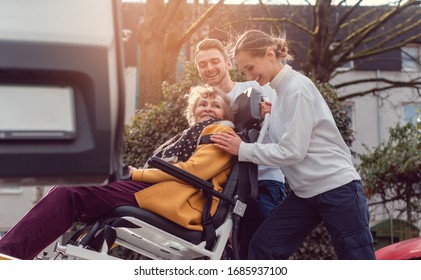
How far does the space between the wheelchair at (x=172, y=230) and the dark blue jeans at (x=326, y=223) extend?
124 millimetres

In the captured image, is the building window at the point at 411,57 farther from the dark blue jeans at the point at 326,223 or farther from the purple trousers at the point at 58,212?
the purple trousers at the point at 58,212

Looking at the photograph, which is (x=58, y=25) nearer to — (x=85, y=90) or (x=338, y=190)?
(x=85, y=90)

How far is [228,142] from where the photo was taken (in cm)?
204

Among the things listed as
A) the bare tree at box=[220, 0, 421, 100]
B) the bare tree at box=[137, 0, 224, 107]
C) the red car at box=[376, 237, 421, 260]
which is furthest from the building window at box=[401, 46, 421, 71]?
the red car at box=[376, 237, 421, 260]

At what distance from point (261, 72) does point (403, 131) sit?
4.87m

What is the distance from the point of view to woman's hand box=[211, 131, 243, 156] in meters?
2.03

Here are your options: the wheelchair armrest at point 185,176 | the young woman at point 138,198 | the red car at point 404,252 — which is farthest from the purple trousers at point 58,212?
the red car at point 404,252

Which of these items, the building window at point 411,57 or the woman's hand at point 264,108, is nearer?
the woman's hand at point 264,108

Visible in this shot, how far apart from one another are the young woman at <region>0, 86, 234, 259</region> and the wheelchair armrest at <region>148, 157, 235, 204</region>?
0.05 metres

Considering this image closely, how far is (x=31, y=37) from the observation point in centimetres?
75

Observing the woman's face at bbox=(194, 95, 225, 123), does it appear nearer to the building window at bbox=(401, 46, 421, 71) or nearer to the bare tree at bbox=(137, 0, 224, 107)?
the bare tree at bbox=(137, 0, 224, 107)

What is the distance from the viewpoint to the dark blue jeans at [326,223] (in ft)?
6.54

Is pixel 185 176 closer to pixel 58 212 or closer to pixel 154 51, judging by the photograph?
pixel 58 212
